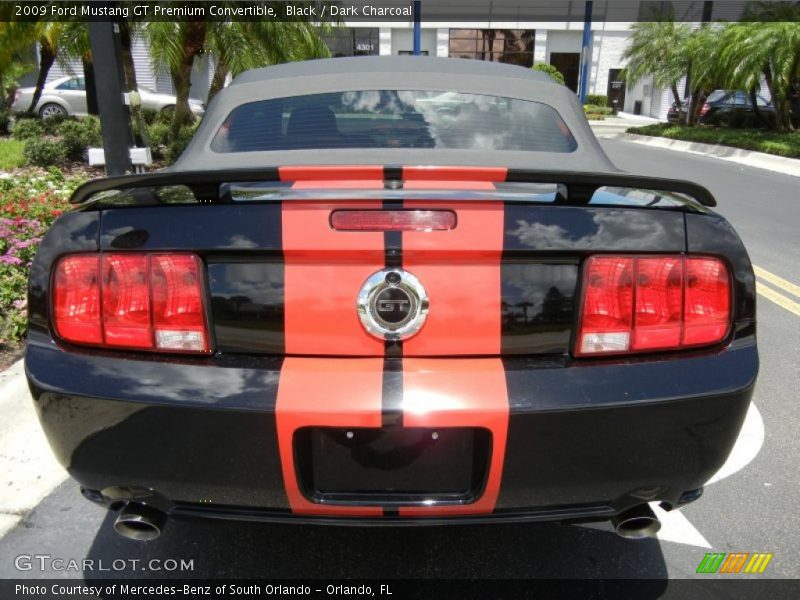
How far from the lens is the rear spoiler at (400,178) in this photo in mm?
1698

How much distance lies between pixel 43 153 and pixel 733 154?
52.4 feet

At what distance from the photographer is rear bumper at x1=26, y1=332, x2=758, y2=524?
5.19ft

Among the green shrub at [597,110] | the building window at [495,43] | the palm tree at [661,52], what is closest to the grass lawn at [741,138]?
the palm tree at [661,52]

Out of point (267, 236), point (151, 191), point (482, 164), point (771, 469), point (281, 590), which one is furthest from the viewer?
point (771, 469)

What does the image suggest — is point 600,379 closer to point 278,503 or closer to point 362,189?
point 362,189

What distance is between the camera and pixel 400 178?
5.74 feet

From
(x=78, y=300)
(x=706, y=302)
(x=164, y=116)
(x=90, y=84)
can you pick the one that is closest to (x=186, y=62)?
(x=90, y=84)

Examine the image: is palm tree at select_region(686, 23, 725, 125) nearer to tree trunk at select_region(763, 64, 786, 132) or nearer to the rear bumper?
tree trunk at select_region(763, 64, 786, 132)

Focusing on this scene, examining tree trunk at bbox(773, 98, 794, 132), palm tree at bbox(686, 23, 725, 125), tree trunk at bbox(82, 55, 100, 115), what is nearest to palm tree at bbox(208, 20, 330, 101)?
tree trunk at bbox(82, 55, 100, 115)

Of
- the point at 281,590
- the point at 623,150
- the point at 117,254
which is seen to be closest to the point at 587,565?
the point at 281,590

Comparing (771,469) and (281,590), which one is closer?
(281,590)

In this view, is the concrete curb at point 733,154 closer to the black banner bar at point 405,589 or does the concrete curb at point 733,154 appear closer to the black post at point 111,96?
the black post at point 111,96

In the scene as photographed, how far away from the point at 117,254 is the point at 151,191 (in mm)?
236

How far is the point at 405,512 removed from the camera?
1683 millimetres
